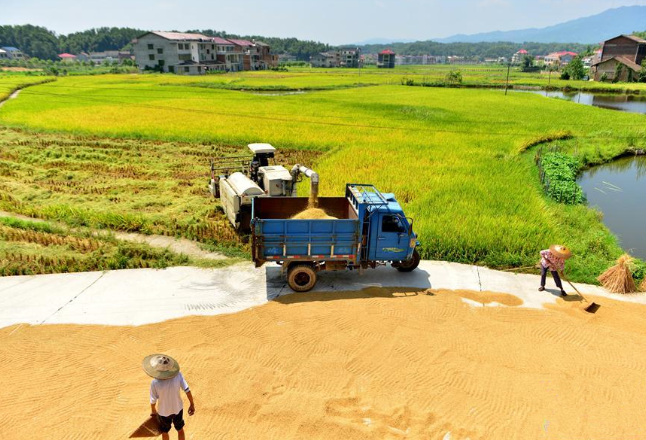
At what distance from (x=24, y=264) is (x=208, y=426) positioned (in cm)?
856

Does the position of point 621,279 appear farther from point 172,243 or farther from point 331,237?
point 172,243

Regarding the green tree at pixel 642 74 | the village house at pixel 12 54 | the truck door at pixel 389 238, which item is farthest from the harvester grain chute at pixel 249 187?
the village house at pixel 12 54

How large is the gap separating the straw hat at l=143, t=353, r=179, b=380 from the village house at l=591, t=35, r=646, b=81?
98.0m

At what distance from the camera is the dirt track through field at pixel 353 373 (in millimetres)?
6223

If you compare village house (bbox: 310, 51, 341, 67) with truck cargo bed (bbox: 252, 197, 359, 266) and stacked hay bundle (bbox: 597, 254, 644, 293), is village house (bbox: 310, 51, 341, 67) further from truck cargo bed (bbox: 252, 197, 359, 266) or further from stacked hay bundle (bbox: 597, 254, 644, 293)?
truck cargo bed (bbox: 252, 197, 359, 266)

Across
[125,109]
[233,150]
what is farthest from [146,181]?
[125,109]

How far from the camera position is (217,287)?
10359 millimetres

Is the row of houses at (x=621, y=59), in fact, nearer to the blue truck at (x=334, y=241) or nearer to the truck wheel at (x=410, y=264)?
the truck wheel at (x=410, y=264)

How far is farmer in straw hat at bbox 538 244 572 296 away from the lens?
9938 mm

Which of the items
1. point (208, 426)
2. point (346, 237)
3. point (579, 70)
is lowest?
point (208, 426)

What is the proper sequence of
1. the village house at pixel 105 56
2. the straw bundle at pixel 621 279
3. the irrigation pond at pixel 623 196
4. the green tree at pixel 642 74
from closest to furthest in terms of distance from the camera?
the straw bundle at pixel 621 279, the irrigation pond at pixel 623 196, the green tree at pixel 642 74, the village house at pixel 105 56

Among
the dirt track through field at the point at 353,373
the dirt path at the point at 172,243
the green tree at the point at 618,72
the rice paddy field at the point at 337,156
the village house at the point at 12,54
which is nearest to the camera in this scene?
the dirt track through field at the point at 353,373

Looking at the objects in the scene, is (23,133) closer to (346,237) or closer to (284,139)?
(284,139)

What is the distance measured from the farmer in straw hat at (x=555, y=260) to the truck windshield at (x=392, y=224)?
12.5ft
